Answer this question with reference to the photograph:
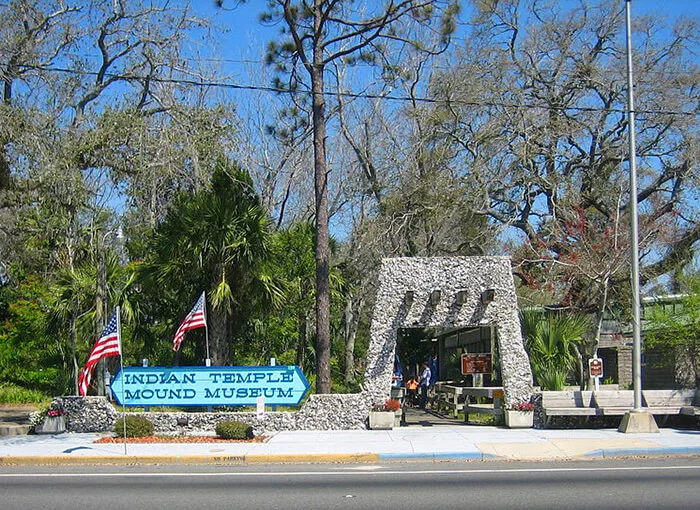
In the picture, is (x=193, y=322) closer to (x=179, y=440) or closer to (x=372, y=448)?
(x=179, y=440)

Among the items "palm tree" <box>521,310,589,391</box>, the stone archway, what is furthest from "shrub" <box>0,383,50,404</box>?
"palm tree" <box>521,310,589,391</box>

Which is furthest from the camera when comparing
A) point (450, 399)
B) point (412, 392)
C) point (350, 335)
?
point (350, 335)

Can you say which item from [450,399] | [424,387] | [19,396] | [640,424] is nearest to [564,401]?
[640,424]

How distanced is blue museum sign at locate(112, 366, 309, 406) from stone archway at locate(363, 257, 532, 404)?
200cm

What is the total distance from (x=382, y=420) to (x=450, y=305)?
10.7 ft

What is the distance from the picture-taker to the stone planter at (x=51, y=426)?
19.3m

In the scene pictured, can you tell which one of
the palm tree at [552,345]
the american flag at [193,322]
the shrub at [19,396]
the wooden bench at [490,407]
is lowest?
the shrub at [19,396]

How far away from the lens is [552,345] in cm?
2133

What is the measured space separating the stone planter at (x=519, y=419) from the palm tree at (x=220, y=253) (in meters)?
6.91

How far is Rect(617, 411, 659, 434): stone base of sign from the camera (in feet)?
58.2

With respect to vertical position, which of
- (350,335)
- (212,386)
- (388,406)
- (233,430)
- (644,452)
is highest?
(350,335)

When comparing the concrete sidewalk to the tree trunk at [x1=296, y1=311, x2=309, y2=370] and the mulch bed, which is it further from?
the tree trunk at [x1=296, y1=311, x2=309, y2=370]

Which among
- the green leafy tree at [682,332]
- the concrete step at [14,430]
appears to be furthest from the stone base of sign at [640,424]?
the concrete step at [14,430]

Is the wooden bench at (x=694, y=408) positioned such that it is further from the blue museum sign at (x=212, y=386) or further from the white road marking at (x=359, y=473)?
the blue museum sign at (x=212, y=386)
